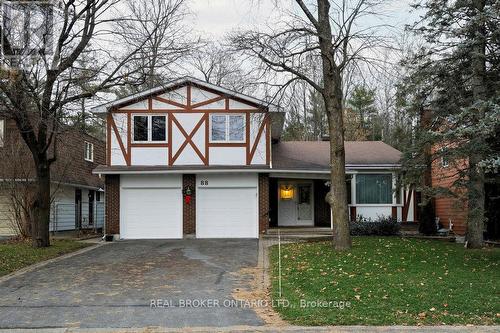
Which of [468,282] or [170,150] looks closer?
[468,282]

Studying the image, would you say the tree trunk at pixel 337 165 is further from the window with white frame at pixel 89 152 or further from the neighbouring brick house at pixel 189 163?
the window with white frame at pixel 89 152

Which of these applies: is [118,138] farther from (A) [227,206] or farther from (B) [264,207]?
(B) [264,207]

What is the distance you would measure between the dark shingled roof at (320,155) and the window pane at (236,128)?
6.13ft

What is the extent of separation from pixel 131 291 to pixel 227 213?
443 inches

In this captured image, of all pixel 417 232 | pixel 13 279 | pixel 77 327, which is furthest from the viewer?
pixel 417 232

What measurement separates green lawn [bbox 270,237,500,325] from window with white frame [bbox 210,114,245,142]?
7444mm

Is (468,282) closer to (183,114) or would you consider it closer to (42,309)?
(42,309)

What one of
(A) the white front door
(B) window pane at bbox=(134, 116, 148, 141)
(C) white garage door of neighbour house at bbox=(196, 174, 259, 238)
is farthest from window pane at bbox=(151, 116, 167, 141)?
(A) the white front door

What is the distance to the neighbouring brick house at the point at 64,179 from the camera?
21.7 metres

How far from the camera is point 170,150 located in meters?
21.4

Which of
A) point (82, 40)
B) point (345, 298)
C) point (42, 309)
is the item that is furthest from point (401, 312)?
point (82, 40)

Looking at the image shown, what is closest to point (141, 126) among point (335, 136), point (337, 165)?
point (335, 136)

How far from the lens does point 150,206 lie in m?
21.6

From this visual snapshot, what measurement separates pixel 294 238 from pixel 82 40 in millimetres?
10186
